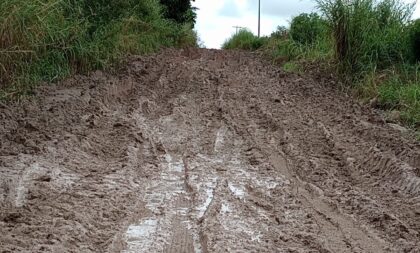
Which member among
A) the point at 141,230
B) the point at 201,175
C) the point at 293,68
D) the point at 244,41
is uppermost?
the point at 244,41

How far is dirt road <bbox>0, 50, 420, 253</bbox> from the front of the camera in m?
3.78

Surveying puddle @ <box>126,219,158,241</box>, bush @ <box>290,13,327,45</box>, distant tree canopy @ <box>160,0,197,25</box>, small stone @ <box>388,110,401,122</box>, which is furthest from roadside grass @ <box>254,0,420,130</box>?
distant tree canopy @ <box>160,0,197,25</box>

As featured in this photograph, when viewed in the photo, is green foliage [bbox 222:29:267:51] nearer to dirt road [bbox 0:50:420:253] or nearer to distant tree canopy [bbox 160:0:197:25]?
distant tree canopy [bbox 160:0:197:25]

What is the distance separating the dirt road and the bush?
6.78 metres

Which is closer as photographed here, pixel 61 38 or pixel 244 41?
pixel 61 38

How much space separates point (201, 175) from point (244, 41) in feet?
70.8

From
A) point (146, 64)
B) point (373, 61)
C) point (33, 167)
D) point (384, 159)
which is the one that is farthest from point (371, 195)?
point (146, 64)

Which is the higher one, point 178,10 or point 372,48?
point 178,10

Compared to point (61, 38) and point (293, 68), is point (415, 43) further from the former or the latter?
point (61, 38)

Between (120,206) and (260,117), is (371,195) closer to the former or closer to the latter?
(120,206)

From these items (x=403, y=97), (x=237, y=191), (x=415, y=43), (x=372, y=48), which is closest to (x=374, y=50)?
(x=372, y=48)

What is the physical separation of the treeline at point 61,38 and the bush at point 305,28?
167 inches

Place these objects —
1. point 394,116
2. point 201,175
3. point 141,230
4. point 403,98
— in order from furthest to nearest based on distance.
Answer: point 403,98 < point 394,116 < point 201,175 < point 141,230

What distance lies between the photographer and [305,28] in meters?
16.3
